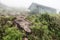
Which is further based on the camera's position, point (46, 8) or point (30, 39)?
point (46, 8)

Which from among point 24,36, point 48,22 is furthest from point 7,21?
point 48,22

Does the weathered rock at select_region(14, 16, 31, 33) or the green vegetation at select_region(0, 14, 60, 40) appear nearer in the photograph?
the green vegetation at select_region(0, 14, 60, 40)

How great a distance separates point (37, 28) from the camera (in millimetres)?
6430

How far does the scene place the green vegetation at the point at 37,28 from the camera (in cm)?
579

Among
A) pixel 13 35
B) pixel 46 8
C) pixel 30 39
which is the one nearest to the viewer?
pixel 13 35

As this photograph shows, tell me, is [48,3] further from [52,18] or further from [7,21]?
[7,21]

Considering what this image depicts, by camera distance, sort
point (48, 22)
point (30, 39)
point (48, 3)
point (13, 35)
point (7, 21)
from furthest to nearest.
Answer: point (48, 3)
point (48, 22)
point (7, 21)
point (30, 39)
point (13, 35)

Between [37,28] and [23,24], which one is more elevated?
[23,24]

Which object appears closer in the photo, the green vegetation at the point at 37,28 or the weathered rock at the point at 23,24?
the green vegetation at the point at 37,28

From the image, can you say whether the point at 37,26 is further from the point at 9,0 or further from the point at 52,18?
the point at 9,0

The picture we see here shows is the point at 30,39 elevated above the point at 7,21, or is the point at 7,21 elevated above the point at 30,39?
the point at 7,21

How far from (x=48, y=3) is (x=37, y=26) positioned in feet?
25.3

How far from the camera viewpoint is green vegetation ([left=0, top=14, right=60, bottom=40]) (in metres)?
5.79

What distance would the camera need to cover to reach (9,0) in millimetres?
13148
